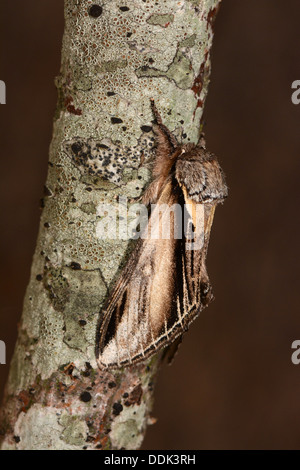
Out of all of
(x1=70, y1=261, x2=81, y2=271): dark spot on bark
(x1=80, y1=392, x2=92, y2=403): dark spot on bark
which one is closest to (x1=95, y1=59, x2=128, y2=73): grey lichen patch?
(x1=70, y1=261, x2=81, y2=271): dark spot on bark

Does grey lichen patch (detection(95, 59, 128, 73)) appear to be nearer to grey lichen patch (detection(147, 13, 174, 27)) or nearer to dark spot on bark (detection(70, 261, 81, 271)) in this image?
grey lichen patch (detection(147, 13, 174, 27))

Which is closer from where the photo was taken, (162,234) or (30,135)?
(162,234)

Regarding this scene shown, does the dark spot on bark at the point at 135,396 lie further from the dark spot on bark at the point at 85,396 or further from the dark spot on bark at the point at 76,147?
the dark spot on bark at the point at 76,147

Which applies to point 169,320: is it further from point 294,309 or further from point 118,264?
point 294,309

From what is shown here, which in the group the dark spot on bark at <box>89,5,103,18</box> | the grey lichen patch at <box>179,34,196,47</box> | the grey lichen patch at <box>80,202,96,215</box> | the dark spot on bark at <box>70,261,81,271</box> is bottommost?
the dark spot on bark at <box>70,261,81,271</box>

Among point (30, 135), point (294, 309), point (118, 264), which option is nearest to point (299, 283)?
point (294, 309)

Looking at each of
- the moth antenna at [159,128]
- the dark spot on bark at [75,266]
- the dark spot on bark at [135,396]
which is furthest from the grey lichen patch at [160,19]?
the dark spot on bark at [135,396]

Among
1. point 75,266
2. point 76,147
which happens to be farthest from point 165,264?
point 76,147
